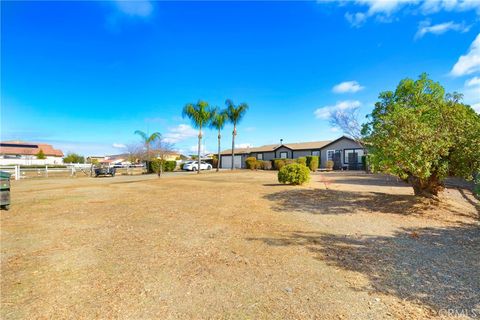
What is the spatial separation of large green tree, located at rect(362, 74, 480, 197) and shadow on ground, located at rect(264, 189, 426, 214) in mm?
986

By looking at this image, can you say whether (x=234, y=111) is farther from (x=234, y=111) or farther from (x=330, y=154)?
(x=330, y=154)

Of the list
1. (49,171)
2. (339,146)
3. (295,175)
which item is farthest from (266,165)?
(49,171)

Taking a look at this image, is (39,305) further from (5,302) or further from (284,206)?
(284,206)

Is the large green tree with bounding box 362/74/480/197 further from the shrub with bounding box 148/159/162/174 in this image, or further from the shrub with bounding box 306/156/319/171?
the shrub with bounding box 148/159/162/174

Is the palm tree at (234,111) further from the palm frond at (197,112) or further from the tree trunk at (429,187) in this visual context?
the tree trunk at (429,187)

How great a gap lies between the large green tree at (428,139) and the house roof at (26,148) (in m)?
83.5

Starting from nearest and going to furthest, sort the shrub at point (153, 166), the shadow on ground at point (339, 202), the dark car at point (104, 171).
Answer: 1. the shadow on ground at point (339, 202)
2. the dark car at point (104, 171)
3. the shrub at point (153, 166)

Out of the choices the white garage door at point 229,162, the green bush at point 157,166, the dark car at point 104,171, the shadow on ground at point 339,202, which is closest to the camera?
the shadow on ground at point 339,202

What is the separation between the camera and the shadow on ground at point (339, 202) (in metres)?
7.70

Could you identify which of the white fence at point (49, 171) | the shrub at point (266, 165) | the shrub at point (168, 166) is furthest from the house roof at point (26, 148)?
the shrub at point (266, 165)

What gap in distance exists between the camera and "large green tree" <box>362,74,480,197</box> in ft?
22.6

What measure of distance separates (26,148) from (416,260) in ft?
309

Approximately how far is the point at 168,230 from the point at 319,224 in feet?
11.7

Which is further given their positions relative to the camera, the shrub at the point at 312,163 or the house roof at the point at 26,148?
the house roof at the point at 26,148
